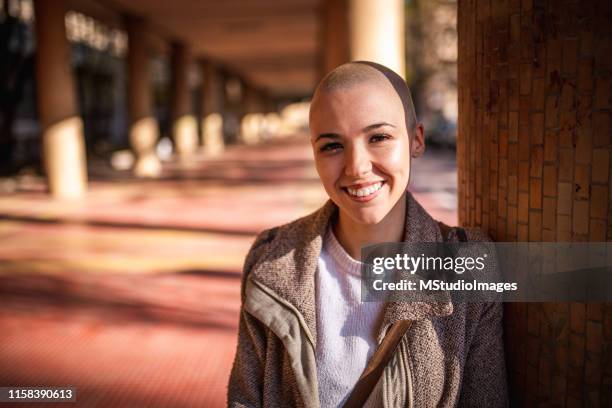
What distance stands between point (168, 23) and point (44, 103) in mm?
8157

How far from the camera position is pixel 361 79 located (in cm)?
148

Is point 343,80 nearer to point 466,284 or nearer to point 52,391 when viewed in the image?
point 466,284

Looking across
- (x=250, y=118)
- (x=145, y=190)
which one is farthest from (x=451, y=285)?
(x=250, y=118)

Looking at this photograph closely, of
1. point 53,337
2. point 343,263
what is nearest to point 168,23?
point 53,337

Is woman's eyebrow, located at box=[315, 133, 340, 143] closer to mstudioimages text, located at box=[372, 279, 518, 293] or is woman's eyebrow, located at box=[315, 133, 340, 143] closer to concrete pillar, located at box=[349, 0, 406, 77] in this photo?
mstudioimages text, located at box=[372, 279, 518, 293]

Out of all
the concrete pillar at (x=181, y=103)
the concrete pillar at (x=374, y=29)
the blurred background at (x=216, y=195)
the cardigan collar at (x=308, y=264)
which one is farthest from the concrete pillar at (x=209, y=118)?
the cardigan collar at (x=308, y=264)

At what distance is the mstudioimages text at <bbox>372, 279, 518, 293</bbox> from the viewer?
152 cm

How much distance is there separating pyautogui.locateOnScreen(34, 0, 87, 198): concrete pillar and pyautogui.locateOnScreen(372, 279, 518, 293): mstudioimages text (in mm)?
12504

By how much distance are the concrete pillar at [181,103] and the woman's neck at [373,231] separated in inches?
867

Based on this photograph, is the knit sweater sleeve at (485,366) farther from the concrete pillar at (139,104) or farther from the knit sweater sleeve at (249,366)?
the concrete pillar at (139,104)

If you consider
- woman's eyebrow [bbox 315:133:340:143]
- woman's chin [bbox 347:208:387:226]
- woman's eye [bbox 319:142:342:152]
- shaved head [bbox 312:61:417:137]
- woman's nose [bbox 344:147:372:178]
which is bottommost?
woman's chin [bbox 347:208:387:226]

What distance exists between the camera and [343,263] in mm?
1692

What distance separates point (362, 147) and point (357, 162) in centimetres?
4

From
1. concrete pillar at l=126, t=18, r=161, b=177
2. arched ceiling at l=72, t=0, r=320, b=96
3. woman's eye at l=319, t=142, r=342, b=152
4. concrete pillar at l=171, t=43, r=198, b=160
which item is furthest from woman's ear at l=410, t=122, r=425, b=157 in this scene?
concrete pillar at l=171, t=43, r=198, b=160
